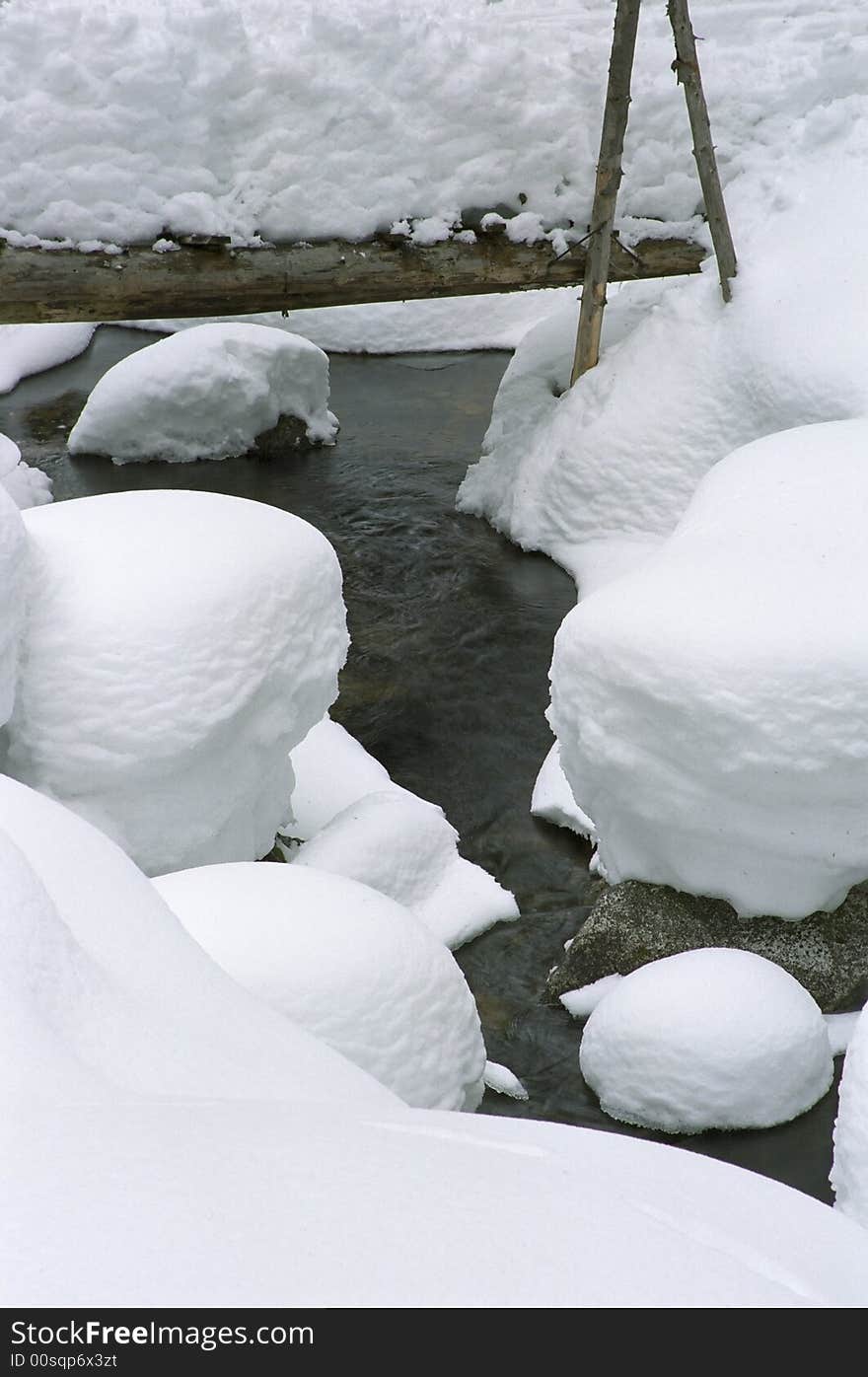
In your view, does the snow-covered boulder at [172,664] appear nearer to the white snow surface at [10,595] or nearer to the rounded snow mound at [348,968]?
the white snow surface at [10,595]

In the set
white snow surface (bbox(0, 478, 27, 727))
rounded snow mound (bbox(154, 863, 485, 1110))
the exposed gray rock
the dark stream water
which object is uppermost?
white snow surface (bbox(0, 478, 27, 727))

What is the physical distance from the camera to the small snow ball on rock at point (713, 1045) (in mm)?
3922

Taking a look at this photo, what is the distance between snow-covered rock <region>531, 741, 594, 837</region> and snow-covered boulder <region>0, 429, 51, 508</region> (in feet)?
15.1

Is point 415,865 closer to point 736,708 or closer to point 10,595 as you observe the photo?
point 736,708

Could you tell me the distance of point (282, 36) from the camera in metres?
7.82

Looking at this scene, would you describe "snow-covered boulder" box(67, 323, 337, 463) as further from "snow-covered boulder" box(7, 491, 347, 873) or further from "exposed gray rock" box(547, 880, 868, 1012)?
"exposed gray rock" box(547, 880, 868, 1012)

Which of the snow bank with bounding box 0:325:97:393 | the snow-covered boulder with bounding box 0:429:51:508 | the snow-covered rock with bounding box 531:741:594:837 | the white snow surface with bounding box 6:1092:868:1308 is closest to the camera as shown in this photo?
the white snow surface with bounding box 6:1092:868:1308

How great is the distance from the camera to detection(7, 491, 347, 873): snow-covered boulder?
4551 mm

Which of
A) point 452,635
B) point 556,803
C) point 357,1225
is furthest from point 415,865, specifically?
point 357,1225

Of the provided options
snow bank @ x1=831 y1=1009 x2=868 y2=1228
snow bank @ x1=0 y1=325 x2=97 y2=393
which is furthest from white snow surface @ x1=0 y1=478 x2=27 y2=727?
snow bank @ x1=0 y1=325 x2=97 y2=393

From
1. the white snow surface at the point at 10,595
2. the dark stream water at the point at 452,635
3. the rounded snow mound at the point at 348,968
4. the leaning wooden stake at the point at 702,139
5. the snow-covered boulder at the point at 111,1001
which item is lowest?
the dark stream water at the point at 452,635

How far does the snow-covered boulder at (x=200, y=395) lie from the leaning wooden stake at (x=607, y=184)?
2.48 m

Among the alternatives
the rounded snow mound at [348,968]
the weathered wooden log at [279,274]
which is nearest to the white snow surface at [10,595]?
the rounded snow mound at [348,968]

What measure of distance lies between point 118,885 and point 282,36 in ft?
22.7
